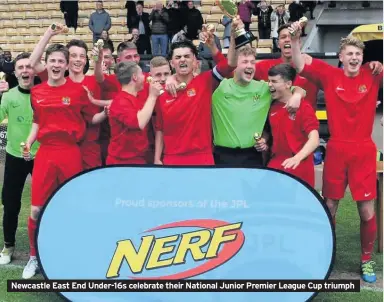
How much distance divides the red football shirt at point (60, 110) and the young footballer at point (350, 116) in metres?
1.63

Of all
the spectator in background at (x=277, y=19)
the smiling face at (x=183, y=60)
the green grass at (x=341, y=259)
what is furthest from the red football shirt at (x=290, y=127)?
the spectator in background at (x=277, y=19)

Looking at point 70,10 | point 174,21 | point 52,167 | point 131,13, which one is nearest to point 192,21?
point 174,21

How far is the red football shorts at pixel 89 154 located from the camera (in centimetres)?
479

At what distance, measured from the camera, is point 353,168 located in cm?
461

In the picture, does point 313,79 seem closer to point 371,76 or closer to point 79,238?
point 371,76

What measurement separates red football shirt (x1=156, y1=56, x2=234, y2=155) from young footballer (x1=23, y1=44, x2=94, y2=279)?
63cm

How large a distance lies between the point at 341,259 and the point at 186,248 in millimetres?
1936

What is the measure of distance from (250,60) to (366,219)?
1565 millimetres

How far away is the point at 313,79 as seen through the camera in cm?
468

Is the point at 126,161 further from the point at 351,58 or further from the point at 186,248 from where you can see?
the point at 351,58

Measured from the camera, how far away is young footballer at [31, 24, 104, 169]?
181 inches

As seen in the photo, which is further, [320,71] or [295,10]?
[295,10]

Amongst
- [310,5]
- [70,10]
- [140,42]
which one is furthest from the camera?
[310,5]

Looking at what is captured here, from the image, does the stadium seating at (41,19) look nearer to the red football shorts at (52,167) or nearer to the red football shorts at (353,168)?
the red football shorts at (353,168)
